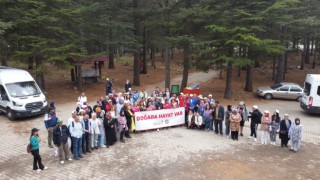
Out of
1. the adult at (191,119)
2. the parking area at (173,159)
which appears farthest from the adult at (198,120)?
the parking area at (173,159)

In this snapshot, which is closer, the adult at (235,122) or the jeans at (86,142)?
the jeans at (86,142)

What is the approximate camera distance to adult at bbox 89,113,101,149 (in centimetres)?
1280

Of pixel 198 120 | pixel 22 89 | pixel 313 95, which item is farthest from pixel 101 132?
pixel 313 95

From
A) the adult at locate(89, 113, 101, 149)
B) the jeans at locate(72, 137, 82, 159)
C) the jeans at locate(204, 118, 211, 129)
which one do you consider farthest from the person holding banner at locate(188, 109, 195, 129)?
the jeans at locate(72, 137, 82, 159)

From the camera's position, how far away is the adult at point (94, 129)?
1280cm

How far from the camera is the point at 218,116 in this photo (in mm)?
15500

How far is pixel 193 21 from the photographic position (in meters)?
24.3

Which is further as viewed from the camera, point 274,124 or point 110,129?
point 274,124

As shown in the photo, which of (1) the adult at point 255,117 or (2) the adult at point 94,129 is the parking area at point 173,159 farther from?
(1) the adult at point 255,117

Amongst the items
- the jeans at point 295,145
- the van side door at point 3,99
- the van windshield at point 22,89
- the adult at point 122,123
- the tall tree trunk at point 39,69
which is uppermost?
the tall tree trunk at point 39,69

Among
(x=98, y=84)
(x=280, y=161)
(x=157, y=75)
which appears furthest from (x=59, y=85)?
(x=280, y=161)

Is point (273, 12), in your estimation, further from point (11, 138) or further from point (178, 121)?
point (11, 138)

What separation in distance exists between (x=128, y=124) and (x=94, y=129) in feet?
8.23

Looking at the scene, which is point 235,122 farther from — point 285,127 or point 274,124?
point 285,127
